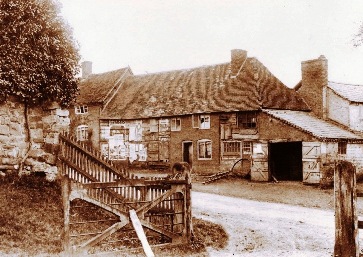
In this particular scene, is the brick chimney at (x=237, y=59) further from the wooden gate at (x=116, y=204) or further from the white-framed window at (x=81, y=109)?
the wooden gate at (x=116, y=204)

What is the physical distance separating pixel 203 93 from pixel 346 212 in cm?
2951

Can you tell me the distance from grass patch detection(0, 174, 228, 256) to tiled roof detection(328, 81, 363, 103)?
960 inches

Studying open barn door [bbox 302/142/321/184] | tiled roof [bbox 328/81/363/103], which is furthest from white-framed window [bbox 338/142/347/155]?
tiled roof [bbox 328/81/363/103]

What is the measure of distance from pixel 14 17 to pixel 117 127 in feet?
87.1

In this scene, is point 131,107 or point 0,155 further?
point 131,107

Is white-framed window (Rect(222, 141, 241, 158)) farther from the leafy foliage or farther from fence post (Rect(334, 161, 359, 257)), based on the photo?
fence post (Rect(334, 161, 359, 257))

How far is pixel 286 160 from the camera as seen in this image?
31.8 metres

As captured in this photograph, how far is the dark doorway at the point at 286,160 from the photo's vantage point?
3097cm

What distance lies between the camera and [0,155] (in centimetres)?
1222

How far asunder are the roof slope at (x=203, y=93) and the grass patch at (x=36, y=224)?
71.6 feet

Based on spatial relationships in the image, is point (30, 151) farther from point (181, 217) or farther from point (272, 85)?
point (272, 85)

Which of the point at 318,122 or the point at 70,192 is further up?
the point at 318,122

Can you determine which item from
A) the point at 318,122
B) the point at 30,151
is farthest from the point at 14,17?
the point at 318,122

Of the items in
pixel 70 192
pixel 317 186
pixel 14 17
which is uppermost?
pixel 14 17
